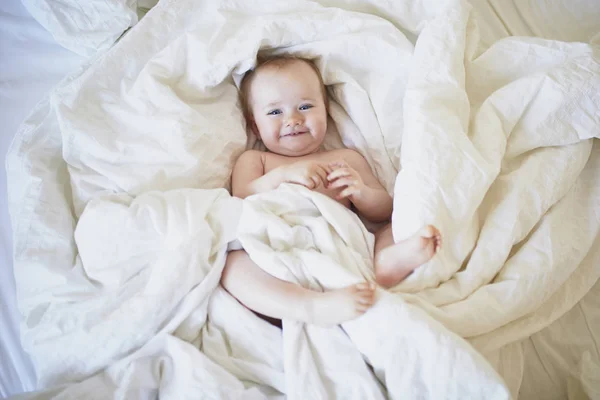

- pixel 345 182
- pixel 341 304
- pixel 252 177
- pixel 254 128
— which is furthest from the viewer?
pixel 254 128

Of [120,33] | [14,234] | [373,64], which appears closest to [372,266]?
[373,64]

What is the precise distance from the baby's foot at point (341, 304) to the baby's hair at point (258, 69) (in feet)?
1.74

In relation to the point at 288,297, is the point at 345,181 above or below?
above

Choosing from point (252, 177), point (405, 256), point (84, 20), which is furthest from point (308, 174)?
point (84, 20)

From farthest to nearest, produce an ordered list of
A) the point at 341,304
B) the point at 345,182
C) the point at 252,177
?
the point at 252,177
the point at 345,182
the point at 341,304

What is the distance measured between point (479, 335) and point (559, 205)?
0.99 feet

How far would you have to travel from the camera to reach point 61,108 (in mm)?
986

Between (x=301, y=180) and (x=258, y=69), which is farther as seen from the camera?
(x=258, y=69)

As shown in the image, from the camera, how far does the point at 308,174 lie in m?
0.95

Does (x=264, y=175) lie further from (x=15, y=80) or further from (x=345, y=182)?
(x=15, y=80)

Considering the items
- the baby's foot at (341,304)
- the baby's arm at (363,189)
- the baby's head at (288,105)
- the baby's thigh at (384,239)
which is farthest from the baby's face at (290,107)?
the baby's foot at (341,304)

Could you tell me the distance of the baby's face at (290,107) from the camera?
1.06m

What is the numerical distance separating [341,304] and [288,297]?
9cm

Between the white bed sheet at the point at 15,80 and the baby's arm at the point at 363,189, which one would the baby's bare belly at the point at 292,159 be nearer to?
the baby's arm at the point at 363,189
